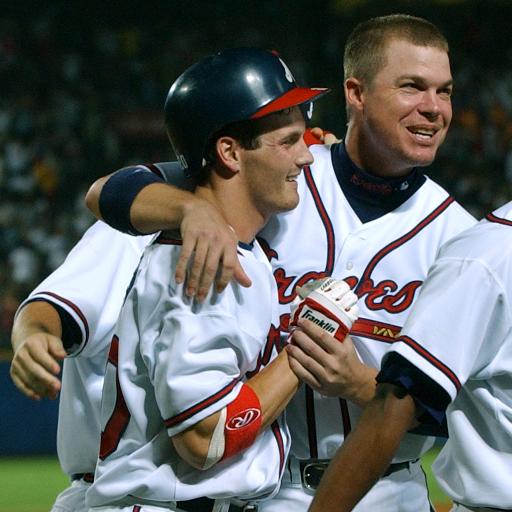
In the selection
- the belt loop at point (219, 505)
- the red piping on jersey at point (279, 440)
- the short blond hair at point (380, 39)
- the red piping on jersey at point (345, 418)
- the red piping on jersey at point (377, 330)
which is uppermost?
the short blond hair at point (380, 39)

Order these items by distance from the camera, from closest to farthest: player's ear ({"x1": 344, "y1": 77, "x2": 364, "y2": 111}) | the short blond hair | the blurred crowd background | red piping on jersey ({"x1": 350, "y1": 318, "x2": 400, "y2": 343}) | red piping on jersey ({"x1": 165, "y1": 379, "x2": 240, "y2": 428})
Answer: red piping on jersey ({"x1": 165, "y1": 379, "x2": 240, "y2": 428})
red piping on jersey ({"x1": 350, "y1": 318, "x2": 400, "y2": 343})
the short blond hair
player's ear ({"x1": 344, "y1": 77, "x2": 364, "y2": 111})
the blurred crowd background

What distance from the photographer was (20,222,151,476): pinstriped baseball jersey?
272 cm

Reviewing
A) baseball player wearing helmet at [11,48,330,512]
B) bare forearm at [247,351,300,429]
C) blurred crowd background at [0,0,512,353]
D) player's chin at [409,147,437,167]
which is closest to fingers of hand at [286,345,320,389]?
bare forearm at [247,351,300,429]

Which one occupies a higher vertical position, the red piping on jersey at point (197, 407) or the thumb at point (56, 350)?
the thumb at point (56, 350)

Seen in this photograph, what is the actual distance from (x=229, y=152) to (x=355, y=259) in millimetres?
569

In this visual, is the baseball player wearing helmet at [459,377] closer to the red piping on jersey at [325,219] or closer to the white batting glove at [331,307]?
the white batting glove at [331,307]

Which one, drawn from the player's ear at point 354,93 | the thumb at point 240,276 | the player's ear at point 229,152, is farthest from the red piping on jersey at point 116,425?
the player's ear at point 354,93

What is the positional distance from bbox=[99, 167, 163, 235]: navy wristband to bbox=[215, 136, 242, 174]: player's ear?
0.69ft

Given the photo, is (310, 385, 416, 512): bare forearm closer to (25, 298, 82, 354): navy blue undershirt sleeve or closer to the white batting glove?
the white batting glove

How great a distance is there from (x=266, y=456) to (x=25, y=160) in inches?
384

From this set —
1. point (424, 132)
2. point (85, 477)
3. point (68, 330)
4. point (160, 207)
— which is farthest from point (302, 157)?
point (85, 477)

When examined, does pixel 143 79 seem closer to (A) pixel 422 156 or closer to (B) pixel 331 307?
(A) pixel 422 156

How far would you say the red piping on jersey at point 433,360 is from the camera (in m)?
2.07

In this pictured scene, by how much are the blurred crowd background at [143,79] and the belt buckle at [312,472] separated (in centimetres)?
849
